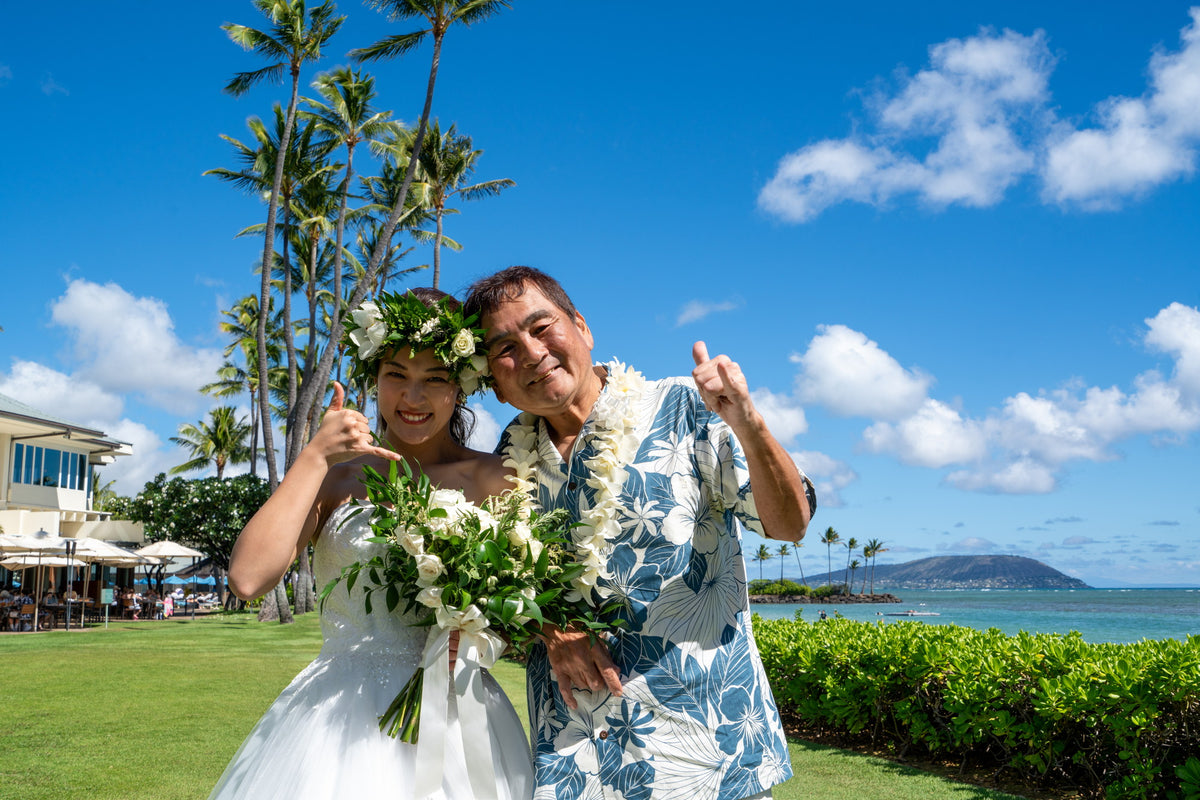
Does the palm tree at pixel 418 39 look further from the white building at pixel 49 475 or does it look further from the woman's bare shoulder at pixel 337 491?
the woman's bare shoulder at pixel 337 491

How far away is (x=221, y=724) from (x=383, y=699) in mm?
7940

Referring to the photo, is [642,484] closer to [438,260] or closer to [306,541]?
[306,541]

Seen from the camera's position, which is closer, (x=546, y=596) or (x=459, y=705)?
(x=546, y=596)

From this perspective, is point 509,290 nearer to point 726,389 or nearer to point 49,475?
point 726,389

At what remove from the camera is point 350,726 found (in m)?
2.52

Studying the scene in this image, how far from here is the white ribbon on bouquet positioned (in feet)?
7.80

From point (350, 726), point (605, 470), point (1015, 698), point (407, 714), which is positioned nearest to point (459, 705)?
point (407, 714)

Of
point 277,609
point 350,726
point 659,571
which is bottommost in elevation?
point 277,609

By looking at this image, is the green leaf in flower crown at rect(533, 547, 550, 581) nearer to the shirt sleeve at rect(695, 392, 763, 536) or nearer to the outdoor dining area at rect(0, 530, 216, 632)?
the shirt sleeve at rect(695, 392, 763, 536)

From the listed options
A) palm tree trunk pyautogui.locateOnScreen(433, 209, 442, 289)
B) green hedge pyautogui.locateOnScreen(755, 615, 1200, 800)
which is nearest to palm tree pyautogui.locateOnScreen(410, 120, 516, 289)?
palm tree trunk pyautogui.locateOnScreen(433, 209, 442, 289)

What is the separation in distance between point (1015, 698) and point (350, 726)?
5.40 m

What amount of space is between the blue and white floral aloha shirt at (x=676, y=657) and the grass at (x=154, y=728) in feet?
15.2

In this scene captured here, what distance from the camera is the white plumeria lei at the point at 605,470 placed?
7.71 feet

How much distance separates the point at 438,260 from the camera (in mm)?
35062
